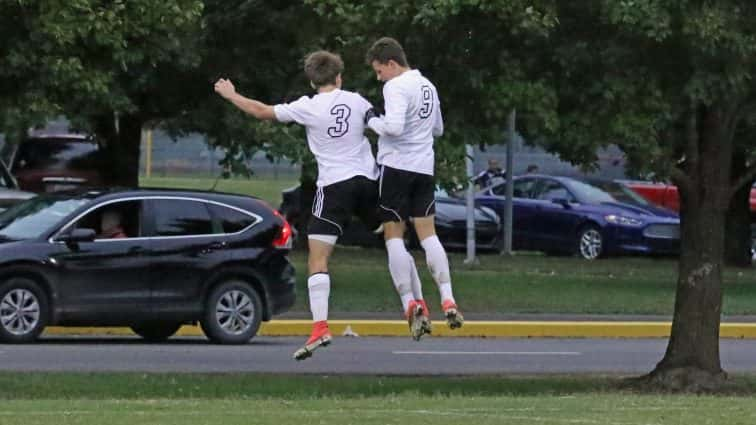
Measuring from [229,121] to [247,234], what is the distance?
5213 millimetres

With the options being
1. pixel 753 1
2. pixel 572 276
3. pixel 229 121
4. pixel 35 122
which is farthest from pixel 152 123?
pixel 753 1

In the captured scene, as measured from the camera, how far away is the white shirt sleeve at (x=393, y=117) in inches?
431

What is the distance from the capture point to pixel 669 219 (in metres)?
32.4

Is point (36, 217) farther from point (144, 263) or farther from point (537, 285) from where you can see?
point (537, 285)

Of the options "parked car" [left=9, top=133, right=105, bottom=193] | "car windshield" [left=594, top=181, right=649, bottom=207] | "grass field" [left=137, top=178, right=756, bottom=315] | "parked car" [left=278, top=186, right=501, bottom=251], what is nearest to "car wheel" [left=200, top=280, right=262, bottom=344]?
"grass field" [left=137, top=178, right=756, bottom=315]

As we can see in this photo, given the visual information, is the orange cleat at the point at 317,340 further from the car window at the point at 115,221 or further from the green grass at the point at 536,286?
the green grass at the point at 536,286

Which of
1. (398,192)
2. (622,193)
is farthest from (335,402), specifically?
(622,193)

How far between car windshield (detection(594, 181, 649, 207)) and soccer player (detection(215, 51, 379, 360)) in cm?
2235

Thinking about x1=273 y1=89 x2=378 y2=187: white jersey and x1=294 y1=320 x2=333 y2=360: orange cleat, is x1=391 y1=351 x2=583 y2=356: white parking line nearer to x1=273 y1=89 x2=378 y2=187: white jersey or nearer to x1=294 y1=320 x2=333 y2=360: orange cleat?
x1=294 y1=320 x2=333 y2=360: orange cleat

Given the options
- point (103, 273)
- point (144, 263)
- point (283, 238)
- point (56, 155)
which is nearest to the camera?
point (103, 273)

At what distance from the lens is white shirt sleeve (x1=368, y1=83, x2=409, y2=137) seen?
1095cm

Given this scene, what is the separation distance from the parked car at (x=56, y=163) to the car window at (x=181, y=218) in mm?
11055

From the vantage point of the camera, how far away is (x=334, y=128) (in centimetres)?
1116

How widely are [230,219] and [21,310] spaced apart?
239cm
